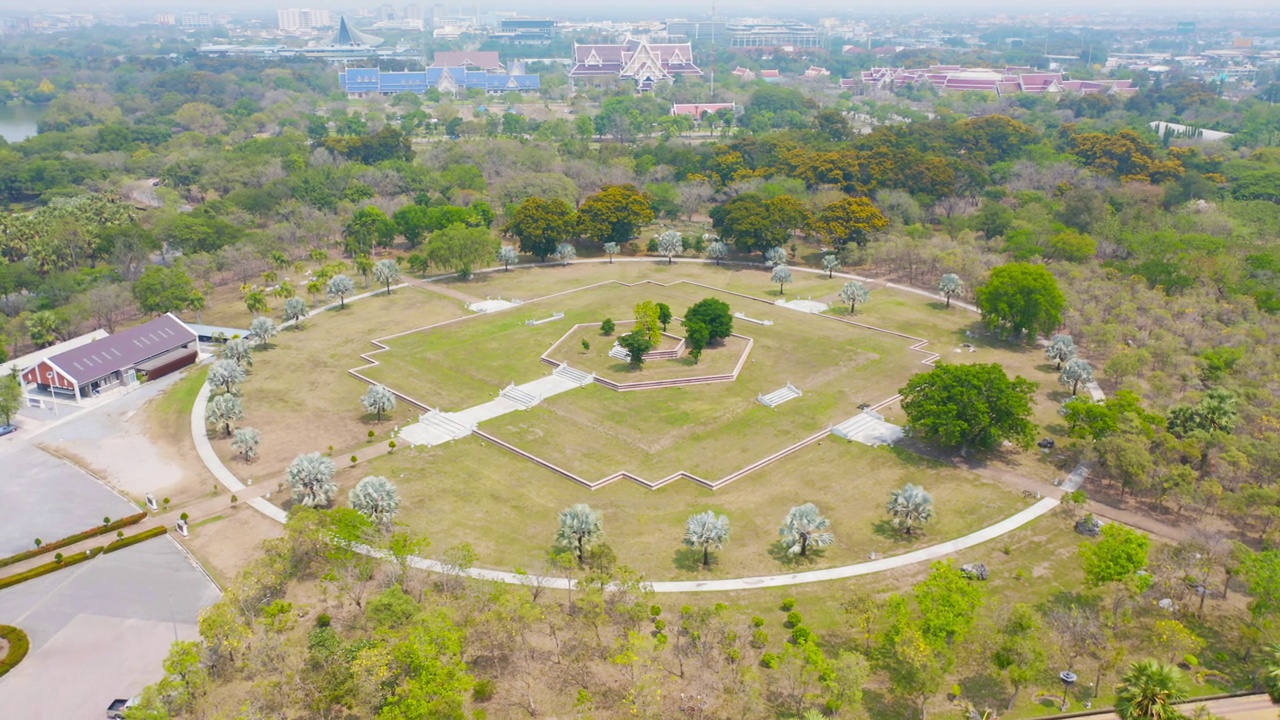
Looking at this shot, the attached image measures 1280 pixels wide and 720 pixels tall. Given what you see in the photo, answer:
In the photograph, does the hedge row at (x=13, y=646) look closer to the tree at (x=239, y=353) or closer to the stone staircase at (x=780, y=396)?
the tree at (x=239, y=353)

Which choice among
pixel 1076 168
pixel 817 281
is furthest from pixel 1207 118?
pixel 817 281

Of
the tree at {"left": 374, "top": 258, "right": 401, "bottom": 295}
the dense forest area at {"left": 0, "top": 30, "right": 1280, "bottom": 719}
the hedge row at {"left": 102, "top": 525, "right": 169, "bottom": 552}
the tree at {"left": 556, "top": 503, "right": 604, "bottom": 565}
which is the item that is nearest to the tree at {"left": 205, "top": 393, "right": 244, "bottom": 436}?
the hedge row at {"left": 102, "top": 525, "right": 169, "bottom": 552}

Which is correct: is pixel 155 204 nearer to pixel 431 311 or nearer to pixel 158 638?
pixel 431 311

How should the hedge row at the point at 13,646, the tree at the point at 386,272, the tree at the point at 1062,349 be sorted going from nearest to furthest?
the hedge row at the point at 13,646 < the tree at the point at 1062,349 < the tree at the point at 386,272

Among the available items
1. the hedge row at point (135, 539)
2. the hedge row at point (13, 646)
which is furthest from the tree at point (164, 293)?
the hedge row at point (13, 646)

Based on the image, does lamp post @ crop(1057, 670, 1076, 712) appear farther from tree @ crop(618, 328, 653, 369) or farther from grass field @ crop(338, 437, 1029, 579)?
tree @ crop(618, 328, 653, 369)

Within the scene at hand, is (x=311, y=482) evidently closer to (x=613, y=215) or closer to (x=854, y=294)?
(x=854, y=294)
